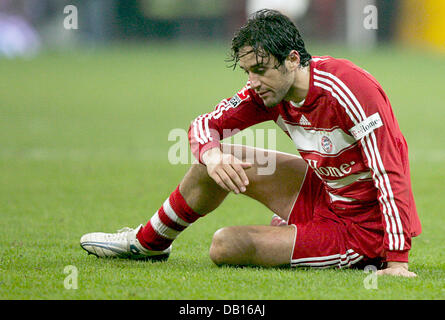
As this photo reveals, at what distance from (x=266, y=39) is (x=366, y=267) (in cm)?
118

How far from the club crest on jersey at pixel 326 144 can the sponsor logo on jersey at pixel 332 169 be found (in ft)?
0.31

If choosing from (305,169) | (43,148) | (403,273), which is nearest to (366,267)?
(403,273)

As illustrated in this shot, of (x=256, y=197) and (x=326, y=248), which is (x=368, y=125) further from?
(x=256, y=197)

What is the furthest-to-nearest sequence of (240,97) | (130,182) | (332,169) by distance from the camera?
(130,182)
(240,97)
(332,169)

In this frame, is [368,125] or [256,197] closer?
[368,125]

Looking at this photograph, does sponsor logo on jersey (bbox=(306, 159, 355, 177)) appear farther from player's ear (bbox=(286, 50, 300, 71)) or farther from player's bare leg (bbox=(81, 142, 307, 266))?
player's ear (bbox=(286, 50, 300, 71))

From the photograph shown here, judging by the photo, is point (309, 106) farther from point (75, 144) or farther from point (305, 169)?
point (75, 144)

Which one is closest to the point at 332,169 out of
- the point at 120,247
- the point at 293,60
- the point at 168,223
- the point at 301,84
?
the point at 301,84

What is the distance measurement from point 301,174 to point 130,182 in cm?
307

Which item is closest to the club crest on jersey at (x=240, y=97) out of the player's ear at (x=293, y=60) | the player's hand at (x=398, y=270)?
the player's ear at (x=293, y=60)

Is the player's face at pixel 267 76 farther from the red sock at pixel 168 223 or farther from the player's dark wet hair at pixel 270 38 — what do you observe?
the red sock at pixel 168 223

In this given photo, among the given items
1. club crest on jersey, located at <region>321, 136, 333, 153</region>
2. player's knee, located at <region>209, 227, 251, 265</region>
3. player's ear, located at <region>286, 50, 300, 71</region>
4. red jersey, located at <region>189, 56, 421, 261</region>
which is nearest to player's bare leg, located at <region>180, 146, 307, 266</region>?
player's knee, located at <region>209, 227, 251, 265</region>

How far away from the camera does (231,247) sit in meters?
3.94
